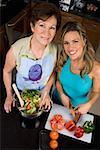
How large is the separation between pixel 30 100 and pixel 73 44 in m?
0.22

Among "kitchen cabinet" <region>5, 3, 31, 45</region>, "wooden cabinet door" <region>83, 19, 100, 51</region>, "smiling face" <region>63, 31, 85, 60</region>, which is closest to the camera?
"smiling face" <region>63, 31, 85, 60</region>

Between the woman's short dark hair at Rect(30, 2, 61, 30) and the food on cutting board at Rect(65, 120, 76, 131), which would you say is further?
the food on cutting board at Rect(65, 120, 76, 131)

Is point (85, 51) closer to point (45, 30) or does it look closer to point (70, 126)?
point (45, 30)

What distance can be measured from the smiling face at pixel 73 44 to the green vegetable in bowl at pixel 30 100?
169 millimetres

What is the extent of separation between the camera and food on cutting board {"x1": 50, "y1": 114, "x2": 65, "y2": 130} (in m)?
1.03

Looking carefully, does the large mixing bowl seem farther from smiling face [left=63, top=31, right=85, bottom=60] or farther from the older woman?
smiling face [left=63, top=31, right=85, bottom=60]

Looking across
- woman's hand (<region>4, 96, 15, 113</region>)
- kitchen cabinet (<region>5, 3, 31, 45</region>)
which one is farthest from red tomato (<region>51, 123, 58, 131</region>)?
kitchen cabinet (<region>5, 3, 31, 45</region>)

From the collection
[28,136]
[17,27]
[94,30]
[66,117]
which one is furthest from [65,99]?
[94,30]

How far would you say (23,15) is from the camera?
1.39 m

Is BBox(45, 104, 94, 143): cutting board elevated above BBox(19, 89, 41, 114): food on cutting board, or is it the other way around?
BBox(19, 89, 41, 114): food on cutting board

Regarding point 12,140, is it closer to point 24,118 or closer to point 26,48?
point 24,118

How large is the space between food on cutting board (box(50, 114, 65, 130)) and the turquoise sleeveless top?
70 mm

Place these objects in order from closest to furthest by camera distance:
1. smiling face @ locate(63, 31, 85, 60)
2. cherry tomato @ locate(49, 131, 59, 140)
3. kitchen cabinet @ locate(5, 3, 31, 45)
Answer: smiling face @ locate(63, 31, 85, 60) < cherry tomato @ locate(49, 131, 59, 140) < kitchen cabinet @ locate(5, 3, 31, 45)

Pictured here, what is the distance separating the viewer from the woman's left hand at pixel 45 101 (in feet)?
3.35
